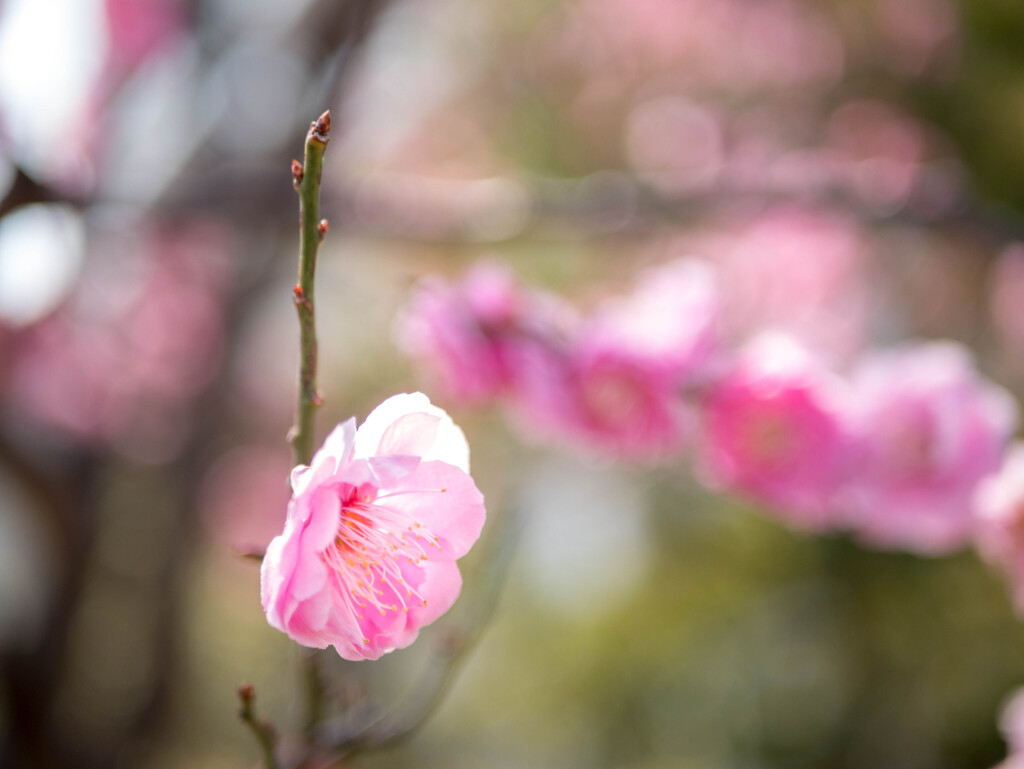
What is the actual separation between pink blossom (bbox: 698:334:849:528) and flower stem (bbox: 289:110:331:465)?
547 mm

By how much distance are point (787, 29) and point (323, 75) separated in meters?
1.89

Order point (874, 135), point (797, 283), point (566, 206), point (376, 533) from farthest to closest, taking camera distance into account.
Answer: point (797, 283)
point (874, 135)
point (566, 206)
point (376, 533)

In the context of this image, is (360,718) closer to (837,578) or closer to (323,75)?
(323,75)

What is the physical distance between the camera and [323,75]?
5.01 feet

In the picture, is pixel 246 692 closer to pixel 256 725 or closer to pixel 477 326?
pixel 256 725

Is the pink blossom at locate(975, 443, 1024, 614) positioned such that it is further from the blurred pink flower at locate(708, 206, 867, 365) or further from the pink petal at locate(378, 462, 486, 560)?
the blurred pink flower at locate(708, 206, 867, 365)

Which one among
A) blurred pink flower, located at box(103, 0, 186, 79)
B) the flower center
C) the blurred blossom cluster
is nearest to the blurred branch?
the blurred blossom cluster

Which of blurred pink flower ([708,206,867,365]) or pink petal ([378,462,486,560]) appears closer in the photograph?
pink petal ([378,462,486,560])

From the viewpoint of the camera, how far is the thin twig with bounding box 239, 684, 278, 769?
18.3 inches

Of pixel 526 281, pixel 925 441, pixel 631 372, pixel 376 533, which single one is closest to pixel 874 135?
pixel 526 281

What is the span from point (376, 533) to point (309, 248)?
195mm

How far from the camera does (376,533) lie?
0.52m

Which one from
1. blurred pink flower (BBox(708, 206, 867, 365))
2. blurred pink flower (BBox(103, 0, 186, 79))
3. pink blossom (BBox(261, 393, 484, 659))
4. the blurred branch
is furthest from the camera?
blurred pink flower (BBox(708, 206, 867, 365))

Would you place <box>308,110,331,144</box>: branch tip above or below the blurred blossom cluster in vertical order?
above
